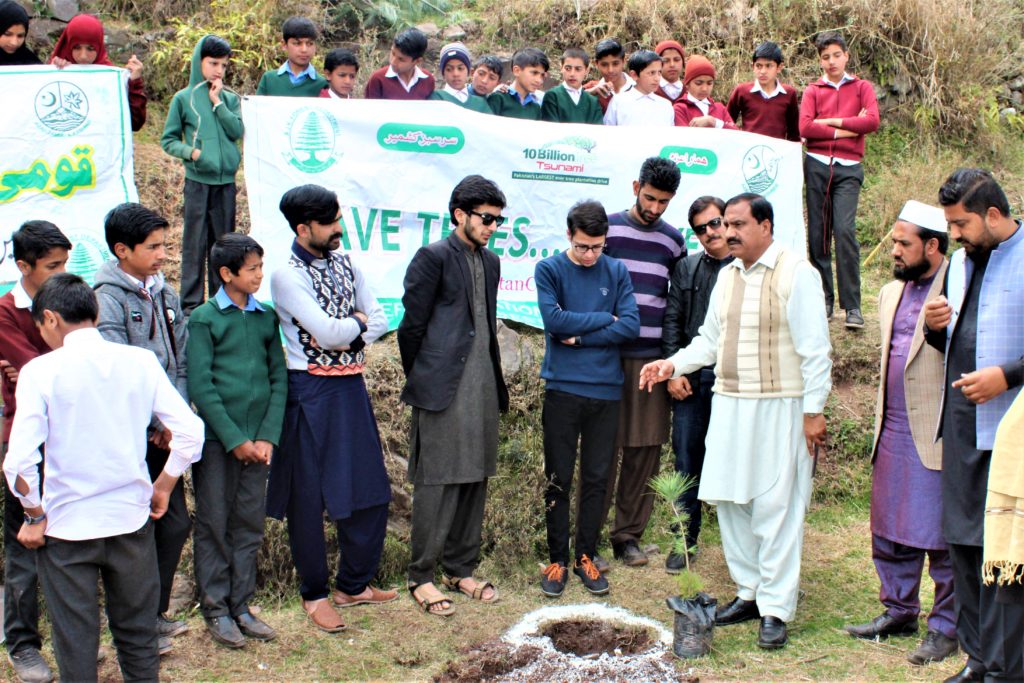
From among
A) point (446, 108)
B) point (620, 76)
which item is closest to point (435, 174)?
point (446, 108)

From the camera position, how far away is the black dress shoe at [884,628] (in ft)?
16.4

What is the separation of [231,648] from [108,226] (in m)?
1.97

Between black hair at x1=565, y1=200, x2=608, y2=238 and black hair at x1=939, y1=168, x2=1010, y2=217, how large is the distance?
172 centimetres

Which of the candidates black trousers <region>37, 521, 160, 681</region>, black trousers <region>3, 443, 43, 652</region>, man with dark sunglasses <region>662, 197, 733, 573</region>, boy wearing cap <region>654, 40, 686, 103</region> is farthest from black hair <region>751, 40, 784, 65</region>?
black trousers <region>3, 443, 43, 652</region>

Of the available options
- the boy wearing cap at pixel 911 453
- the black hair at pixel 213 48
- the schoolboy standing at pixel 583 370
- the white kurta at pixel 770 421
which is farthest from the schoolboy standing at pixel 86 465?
the boy wearing cap at pixel 911 453

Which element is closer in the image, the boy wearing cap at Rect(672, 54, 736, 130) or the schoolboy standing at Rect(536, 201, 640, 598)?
the schoolboy standing at Rect(536, 201, 640, 598)

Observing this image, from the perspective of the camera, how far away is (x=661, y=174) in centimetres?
556

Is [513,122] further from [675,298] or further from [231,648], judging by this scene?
[231,648]

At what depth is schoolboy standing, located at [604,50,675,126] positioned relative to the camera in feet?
23.6

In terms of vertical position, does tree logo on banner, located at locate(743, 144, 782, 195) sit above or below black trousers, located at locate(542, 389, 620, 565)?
above

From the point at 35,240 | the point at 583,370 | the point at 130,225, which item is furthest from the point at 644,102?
the point at 35,240

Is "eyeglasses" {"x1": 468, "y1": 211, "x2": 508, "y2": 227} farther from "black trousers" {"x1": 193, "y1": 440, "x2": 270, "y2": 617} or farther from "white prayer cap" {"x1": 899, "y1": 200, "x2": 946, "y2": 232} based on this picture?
"white prayer cap" {"x1": 899, "y1": 200, "x2": 946, "y2": 232}

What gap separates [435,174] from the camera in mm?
6672

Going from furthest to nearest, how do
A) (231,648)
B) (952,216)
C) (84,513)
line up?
(231,648), (952,216), (84,513)
